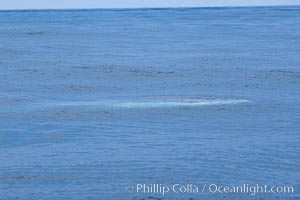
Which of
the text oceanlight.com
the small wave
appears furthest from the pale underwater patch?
the text oceanlight.com

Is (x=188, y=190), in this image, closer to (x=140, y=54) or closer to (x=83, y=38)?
(x=140, y=54)

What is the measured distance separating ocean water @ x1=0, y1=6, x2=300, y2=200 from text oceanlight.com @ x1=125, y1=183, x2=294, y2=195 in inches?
4.7

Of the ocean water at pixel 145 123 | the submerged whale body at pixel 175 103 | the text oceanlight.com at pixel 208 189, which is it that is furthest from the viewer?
the submerged whale body at pixel 175 103

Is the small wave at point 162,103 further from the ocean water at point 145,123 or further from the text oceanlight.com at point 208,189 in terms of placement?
the text oceanlight.com at point 208,189

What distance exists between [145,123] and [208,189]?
4.33m

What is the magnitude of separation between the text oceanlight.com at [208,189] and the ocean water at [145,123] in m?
0.12

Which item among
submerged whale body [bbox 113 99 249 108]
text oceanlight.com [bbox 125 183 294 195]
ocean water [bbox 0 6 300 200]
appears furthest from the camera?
submerged whale body [bbox 113 99 249 108]

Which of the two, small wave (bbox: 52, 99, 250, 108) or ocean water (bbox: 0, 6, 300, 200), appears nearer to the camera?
ocean water (bbox: 0, 6, 300, 200)

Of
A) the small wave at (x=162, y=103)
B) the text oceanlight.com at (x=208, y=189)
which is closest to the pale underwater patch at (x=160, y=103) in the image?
the small wave at (x=162, y=103)

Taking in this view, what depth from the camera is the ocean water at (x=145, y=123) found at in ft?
34.9

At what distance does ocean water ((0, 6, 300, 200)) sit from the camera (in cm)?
1063

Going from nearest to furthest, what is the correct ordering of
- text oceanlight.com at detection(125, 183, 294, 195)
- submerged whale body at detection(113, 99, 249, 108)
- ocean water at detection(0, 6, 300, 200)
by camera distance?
1. text oceanlight.com at detection(125, 183, 294, 195)
2. ocean water at detection(0, 6, 300, 200)
3. submerged whale body at detection(113, 99, 249, 108)

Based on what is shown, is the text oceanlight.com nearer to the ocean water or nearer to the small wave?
the ocean water

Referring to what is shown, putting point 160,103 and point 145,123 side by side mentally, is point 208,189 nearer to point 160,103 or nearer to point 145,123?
point 145,123
